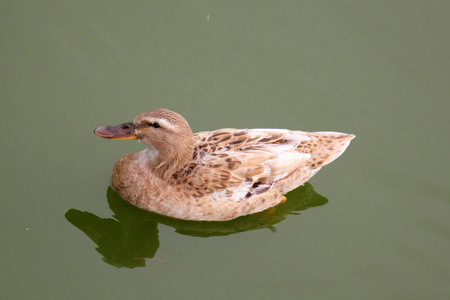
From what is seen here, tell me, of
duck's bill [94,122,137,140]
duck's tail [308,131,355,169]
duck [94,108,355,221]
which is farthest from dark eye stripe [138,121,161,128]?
duck's tail [308,131,355,169]

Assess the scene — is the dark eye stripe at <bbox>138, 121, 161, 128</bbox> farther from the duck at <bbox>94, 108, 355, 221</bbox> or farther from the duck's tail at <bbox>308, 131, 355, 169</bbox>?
the duck's tail at <bbox>308, 131, 355, 169</bbox>

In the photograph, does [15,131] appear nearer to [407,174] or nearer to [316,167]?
[316,167]

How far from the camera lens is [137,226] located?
624 cm

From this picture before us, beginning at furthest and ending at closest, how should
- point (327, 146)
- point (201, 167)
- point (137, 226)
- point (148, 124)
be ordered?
point (327, 146) → point (137, 226) → point (201, 167) → point (148, 124)

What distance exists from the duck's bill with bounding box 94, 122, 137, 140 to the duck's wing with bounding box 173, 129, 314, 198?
651 mm

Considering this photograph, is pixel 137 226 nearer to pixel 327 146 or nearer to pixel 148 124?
pixel 148 124

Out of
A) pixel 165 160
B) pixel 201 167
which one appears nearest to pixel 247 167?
pixel 201 167

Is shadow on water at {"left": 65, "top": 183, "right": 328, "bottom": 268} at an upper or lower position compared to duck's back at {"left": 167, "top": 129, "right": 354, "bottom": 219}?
lower

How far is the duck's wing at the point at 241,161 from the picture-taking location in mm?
6062

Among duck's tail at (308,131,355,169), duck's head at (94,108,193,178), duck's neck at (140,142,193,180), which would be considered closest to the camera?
duck's head at (94,108,193,178)

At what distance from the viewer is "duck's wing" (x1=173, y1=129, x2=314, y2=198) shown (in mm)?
6062

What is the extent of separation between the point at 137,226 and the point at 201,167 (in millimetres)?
939

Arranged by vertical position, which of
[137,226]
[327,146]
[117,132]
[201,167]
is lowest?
[137,226]

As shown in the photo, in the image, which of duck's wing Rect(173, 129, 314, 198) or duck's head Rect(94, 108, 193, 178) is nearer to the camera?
duck's head Rect(94, 108, 193, 178)
